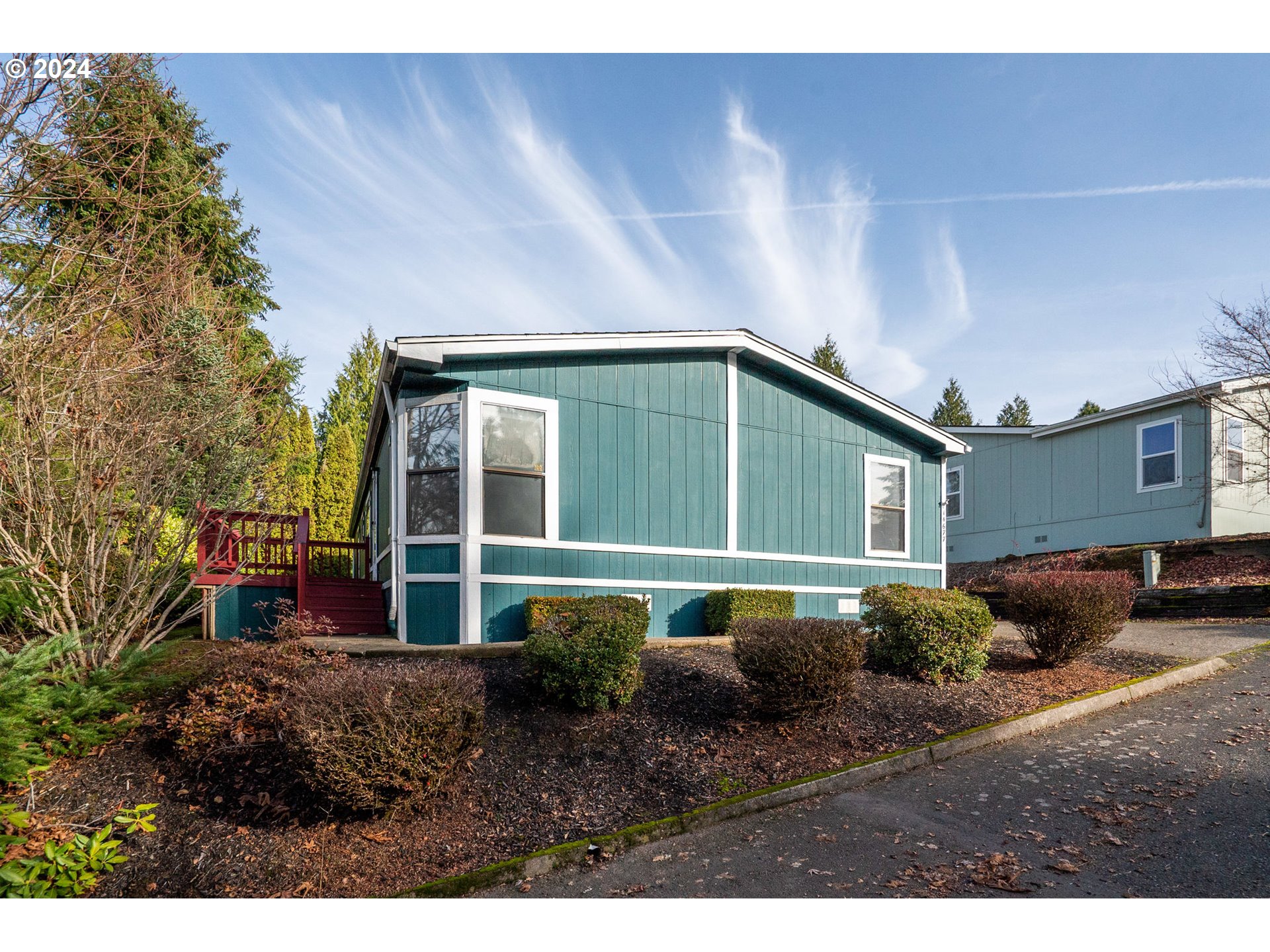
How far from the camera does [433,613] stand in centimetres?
825

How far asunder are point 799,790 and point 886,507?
7.30 m

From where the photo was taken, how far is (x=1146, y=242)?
9.83 m

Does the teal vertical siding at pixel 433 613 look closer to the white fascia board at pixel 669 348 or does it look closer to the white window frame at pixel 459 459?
the white window frame at pixel 459 459

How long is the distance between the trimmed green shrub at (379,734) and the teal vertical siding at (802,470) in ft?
19.7

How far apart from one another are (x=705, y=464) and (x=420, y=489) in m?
3.79

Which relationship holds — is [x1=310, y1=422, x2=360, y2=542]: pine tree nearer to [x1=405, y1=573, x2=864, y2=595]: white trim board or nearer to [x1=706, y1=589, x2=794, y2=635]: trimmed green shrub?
[x1=405, y1=573, x2=864, y2=595]: white trim board

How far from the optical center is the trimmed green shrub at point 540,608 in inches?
314

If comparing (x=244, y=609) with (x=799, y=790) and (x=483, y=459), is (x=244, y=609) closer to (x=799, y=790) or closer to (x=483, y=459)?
(x=483, y=459)

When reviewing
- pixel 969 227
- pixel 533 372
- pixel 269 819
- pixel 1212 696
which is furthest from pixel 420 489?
pixel 1212 696

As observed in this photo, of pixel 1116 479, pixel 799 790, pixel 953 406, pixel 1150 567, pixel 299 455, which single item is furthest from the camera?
pixel 953 406

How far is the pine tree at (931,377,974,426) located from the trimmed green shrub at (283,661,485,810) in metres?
41.3

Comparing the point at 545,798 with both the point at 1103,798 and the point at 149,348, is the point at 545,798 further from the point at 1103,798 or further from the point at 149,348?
the point at 149,348

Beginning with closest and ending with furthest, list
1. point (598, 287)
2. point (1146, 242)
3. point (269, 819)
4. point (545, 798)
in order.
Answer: point (269, 819), point (545, 798), point (1146, 242), point (598, 287)

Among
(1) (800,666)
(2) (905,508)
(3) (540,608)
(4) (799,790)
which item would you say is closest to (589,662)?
(1) (800,666)
